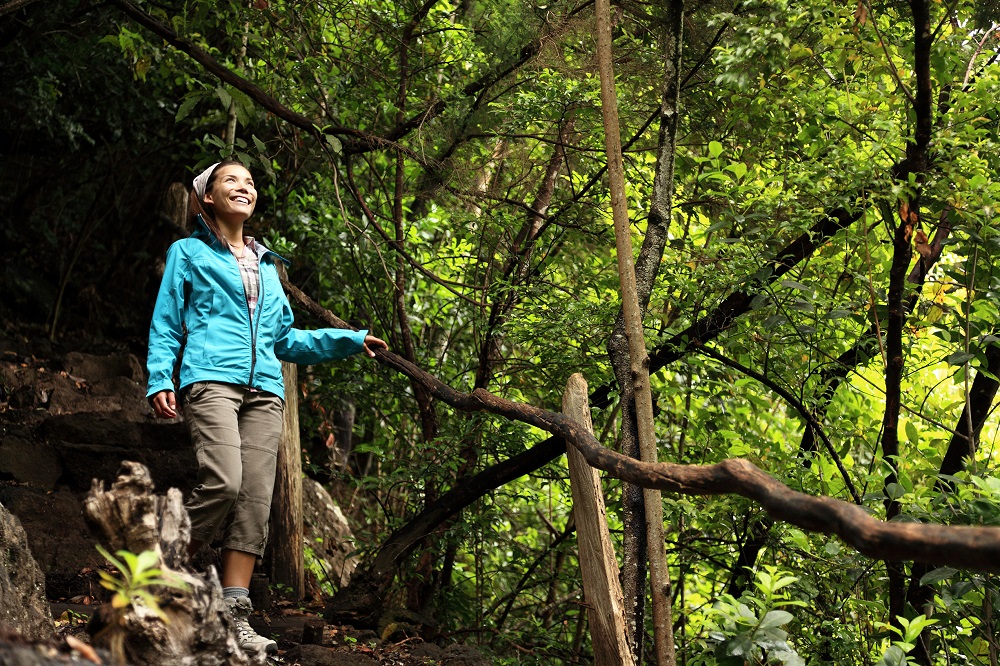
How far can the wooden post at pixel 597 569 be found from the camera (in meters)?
2.92

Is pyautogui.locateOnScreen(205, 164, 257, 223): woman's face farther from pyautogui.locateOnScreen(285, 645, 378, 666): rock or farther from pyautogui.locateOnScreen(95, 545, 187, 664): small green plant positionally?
pyautogui.locateOnScreen(95, 545, 187, 664): small green plant

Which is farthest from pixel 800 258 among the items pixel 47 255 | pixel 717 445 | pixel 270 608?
pixel 47 255

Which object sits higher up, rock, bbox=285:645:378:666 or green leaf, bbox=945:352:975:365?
green leaf, bbox=945:352:975:365

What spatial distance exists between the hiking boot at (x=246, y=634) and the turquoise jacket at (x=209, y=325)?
29.8 inches

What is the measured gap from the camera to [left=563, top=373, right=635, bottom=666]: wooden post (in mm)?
2922

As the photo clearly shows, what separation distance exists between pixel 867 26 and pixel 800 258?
3.28ft

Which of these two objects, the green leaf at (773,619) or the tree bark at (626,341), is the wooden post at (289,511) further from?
the green leaf at (773,619)

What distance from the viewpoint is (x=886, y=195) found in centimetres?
318

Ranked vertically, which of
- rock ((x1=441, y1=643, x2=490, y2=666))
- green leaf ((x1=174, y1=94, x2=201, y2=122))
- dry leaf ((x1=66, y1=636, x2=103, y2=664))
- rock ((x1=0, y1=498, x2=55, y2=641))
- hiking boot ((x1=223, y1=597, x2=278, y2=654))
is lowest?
rock ((x1=0, y1=498, x2=55, y2=641))

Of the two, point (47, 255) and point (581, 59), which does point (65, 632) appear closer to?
point (581, 59)

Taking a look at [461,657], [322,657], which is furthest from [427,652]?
[322,657]

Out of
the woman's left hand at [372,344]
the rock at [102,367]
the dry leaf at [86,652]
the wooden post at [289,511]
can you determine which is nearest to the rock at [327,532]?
the wooden post at [289,511]

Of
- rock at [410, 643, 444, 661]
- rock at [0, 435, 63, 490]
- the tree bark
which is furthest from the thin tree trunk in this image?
rock at [0, 435, 63, 490]

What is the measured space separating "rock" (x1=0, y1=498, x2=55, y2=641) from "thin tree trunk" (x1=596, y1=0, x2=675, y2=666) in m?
1.91
